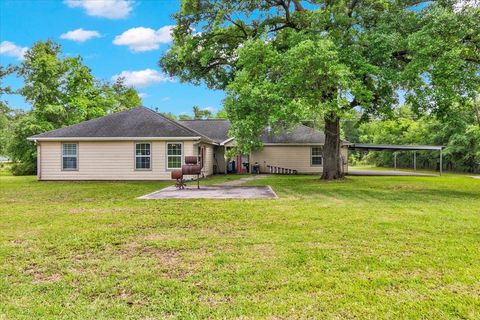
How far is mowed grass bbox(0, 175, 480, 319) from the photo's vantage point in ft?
11.1

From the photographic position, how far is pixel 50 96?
30.3 metres

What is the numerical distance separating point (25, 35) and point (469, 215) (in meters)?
34.6

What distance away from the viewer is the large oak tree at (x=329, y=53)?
476 inches

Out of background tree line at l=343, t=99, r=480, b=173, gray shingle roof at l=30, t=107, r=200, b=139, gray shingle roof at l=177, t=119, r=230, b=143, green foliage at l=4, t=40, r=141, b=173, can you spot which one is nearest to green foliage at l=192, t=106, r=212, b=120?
background tree line at l=343, t=99, r=480, b=173

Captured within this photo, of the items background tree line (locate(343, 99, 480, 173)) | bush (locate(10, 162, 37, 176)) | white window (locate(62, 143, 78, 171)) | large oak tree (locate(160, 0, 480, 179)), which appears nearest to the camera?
large oak tree (locate(160, 0, 480, 179))

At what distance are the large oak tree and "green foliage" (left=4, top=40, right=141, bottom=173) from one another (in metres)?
16.6

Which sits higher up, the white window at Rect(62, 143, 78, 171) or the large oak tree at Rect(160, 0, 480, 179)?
the large oak tree at Rect(160, 0, 480, 179)

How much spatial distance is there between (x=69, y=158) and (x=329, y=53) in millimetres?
14630

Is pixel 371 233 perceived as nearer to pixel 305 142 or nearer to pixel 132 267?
pixel 132 267

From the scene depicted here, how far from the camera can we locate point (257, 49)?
1377 centimetres

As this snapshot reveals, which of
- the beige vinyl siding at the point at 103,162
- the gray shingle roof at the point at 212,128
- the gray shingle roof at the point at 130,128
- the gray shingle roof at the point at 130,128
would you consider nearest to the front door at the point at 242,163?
the gray shingle roof at the point at 212,128

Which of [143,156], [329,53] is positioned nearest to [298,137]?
[143,156]

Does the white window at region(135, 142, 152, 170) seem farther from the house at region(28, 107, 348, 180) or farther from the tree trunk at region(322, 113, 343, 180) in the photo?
the tree trunk at region(322, 113, 343, 180)

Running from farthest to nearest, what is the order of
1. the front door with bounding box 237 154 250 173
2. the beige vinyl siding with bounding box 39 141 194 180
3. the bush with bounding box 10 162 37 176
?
1. the bush with bounding box 10 162 37 176
2. the front door with bounding box 237 154 250 173
3. the beige vinyl siding with bounding box 39 141 194 180
